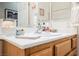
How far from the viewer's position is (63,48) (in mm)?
1183

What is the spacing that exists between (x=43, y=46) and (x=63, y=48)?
0.21 m

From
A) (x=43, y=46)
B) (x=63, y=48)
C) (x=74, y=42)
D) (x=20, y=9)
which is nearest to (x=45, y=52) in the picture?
(x=43, y=46)

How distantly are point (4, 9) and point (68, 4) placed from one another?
59 cm

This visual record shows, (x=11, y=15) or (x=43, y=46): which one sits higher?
(x=11, y=15)

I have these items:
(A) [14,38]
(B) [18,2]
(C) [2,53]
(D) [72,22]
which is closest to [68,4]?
(D) [72,22]

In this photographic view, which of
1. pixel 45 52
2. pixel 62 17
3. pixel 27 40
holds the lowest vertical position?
pixel 45 52

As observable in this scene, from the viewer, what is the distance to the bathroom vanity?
1039 millimetres

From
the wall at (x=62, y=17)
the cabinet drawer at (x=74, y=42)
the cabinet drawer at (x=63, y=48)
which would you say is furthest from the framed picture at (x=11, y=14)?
the cabinet drawer at (x=74, y=42)

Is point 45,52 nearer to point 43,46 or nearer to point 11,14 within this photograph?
point 43,46

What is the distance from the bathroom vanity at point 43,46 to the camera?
104cm

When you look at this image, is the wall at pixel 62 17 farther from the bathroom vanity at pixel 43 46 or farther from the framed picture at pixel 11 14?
the framed picture at pixel 11 14

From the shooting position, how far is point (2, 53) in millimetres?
1128

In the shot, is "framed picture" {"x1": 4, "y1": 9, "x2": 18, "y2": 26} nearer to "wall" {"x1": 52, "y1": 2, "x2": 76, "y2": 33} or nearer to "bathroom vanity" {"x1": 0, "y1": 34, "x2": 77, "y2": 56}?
"bathroom vanity" {"x1": 0, "y1": 34, "x2": 77, "y2": 56}

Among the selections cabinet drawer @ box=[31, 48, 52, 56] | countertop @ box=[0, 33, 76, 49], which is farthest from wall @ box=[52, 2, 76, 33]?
cabinet drawer @ box=[31, 48, 52, 56]
